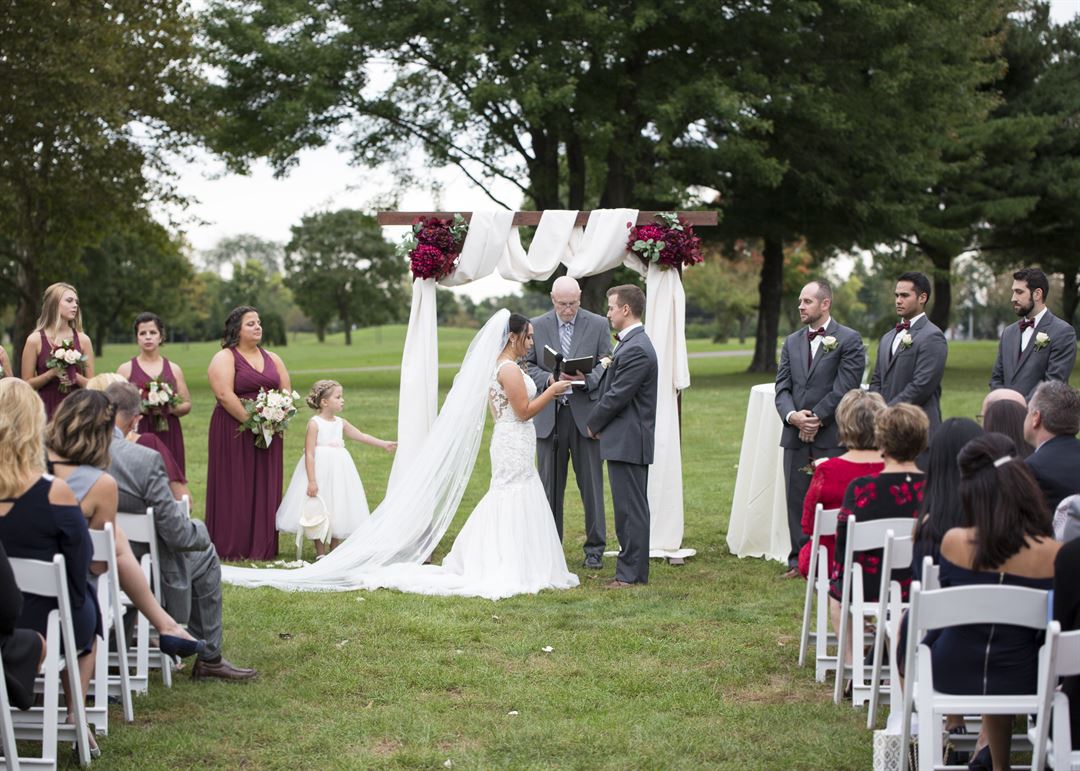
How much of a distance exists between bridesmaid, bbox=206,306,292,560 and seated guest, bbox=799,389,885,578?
470 cm

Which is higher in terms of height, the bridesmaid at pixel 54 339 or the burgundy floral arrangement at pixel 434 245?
the burgundy floral arrangement at pixel 434 245

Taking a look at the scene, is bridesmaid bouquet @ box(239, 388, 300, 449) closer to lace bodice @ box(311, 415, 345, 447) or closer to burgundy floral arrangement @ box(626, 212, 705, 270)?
lace bodice @ box(311, 415, 345, 447)

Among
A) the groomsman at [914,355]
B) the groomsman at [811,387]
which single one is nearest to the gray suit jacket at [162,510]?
the groomsman at [811,387]

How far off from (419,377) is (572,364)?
1.79 m

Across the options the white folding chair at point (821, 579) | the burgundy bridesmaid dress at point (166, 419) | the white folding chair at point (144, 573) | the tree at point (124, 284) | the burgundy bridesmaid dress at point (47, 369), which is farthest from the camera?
the tree at point (124, 284)

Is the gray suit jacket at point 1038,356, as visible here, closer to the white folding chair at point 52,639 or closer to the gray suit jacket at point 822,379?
the gray suit jacket at point 822,379

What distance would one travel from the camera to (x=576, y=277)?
33.7ft

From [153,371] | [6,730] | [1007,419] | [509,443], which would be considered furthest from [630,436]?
[6,730]

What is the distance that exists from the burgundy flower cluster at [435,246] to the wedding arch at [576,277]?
0.16 feet

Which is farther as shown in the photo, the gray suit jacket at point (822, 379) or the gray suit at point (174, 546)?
the gray suit jacket at point (822, 379)

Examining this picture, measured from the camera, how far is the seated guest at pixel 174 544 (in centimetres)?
595

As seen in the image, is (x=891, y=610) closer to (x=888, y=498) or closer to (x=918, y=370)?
(x=888, y=498)

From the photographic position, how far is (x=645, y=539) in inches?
347

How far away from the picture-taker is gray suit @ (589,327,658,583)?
875cm
